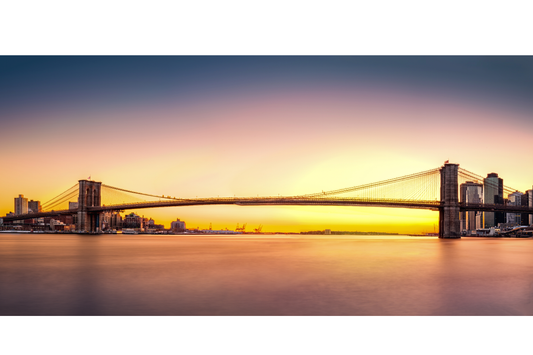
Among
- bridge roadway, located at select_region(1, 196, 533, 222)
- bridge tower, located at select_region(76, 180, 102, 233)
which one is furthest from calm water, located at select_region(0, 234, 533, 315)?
bridge tower, located at select_region(76, 180, 102, 233)

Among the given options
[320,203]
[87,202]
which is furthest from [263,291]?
[87,202]

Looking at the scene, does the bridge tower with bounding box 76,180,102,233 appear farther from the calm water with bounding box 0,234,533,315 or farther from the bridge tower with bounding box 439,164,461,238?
the bridge tower with bounding box 439,164,461,238

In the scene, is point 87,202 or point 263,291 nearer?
point 263,291

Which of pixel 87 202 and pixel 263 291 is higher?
pixel 87 202

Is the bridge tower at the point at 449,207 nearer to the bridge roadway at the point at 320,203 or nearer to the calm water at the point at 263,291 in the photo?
the bridge roadway at the point at 320,203

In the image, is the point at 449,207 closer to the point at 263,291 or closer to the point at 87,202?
the point at 263,291
